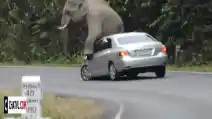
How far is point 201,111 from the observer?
48.8 ft

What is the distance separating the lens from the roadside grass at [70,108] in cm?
1355

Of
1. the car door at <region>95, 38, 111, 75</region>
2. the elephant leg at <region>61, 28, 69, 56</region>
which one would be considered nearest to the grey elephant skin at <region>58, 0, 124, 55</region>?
the car door at <region>95, 38, 111, 75</region>

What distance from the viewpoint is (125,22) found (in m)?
43.6

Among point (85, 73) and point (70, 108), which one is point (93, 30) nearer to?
point (85, 73)

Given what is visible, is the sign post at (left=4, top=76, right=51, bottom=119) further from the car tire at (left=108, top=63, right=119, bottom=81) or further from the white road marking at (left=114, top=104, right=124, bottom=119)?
the car tire at (left=108, top=63, right=119, bottom=81)

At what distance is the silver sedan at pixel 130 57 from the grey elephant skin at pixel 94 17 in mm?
5439

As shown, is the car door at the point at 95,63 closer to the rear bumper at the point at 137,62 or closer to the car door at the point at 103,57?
the car door at the point at 103,57

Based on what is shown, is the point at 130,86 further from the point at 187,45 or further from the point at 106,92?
the point at 187,45

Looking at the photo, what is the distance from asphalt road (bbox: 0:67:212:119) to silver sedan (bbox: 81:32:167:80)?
1.49ft

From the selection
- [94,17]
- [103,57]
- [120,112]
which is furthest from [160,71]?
[120,112]

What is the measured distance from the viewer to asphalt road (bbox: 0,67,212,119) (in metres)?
14.9

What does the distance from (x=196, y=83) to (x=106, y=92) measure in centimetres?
313

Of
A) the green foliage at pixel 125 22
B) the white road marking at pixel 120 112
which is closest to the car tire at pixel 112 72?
the white road marking at pixel 120 112

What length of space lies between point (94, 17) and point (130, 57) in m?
9.30
